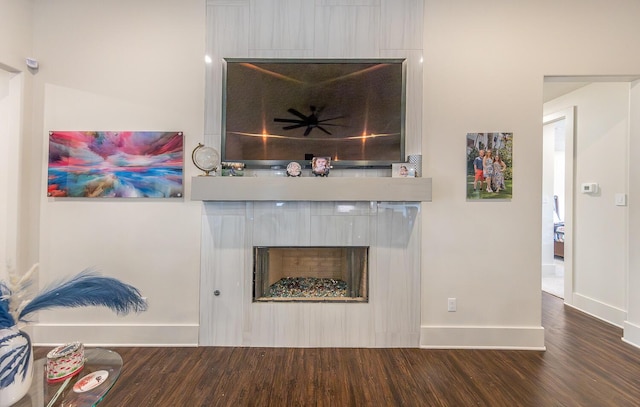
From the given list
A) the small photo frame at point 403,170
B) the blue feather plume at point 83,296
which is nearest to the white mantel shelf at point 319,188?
the small photo frame at point 403,170

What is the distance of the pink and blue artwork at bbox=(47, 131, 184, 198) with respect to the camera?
2467 millimetres

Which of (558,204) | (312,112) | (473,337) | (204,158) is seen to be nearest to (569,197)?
(473,337)

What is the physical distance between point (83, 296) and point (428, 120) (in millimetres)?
2676

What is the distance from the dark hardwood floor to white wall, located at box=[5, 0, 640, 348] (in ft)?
0.87

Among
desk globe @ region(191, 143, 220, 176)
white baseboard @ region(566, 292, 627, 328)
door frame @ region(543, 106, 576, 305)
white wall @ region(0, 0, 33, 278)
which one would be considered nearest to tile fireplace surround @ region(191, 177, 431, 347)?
desk globe @ region(191, 143, 220, 176)

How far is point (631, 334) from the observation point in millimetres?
2494

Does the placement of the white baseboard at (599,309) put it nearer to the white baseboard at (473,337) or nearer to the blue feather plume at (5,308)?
the white baseboard at (473,337)

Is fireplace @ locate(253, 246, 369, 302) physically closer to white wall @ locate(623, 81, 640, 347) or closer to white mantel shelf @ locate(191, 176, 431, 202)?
white mantel shelf @ locate(191, 176, 431, 202)

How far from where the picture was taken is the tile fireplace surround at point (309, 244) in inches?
96.4

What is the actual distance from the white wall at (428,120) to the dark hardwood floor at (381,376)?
265 millimetres

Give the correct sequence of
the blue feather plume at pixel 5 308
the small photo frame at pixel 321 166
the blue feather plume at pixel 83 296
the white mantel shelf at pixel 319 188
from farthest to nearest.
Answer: the small photo frame at pixel 321 166
the white mantel shelf at pixel 319 188
the blue feather plume at pixel 83 296
the blue feather plume at pixel 5 308

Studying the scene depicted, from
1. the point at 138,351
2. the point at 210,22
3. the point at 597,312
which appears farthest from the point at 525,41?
the point at 138,351

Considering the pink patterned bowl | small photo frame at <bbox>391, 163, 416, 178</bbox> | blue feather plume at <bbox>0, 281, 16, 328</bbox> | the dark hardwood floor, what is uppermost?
small photo frame at <bbox>391, 163, 416, 178</bbox>

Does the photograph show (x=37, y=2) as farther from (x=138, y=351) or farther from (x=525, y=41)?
(x=525, y=41)
